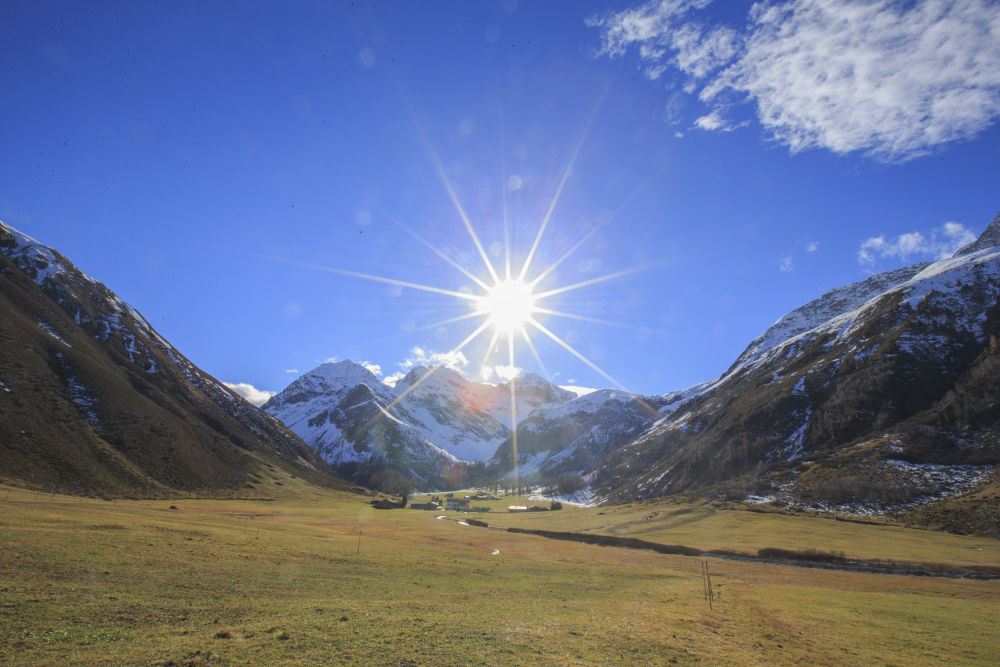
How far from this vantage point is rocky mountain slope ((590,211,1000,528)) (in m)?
98.8

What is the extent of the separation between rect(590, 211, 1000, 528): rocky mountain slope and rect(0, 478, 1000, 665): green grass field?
212 ft

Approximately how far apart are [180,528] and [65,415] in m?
93.2

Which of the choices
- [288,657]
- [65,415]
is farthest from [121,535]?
[65,415]

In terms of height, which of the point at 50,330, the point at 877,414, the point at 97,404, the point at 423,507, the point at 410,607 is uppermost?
the point at 50,330

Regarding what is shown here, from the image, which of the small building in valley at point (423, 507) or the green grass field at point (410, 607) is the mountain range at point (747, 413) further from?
the green grass field at point (410, 607)

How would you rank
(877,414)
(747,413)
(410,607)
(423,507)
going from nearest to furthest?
(410,607) → (877,414) → (747,413) → (423,507)

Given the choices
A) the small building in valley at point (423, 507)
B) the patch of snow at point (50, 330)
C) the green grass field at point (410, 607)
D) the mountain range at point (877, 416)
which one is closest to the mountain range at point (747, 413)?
the mountain range at point (877, 416)

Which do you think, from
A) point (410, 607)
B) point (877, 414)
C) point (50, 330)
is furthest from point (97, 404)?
point (877, 414)

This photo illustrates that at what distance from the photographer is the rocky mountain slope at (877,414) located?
98.8 meters

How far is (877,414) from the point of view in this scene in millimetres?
128750

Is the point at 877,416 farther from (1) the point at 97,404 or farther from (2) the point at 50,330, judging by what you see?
(2) the point at 50,330

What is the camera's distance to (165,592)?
883 inches

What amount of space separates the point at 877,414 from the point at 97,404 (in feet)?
703

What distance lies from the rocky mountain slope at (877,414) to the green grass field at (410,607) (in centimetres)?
6472
